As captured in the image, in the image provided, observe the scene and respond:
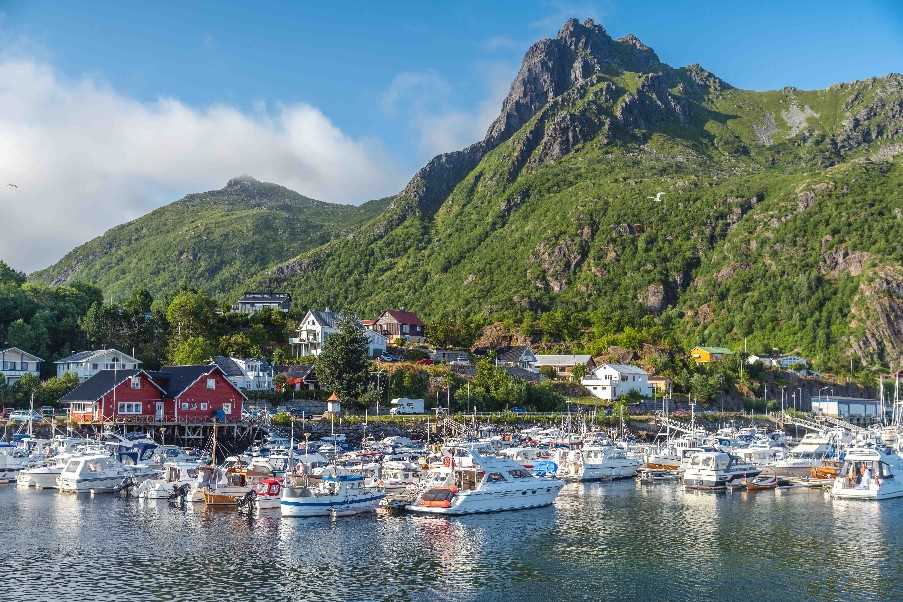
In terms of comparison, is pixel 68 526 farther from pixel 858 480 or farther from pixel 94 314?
pixel 94 314

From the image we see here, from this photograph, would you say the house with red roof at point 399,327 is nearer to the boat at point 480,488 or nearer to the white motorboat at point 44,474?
the white motorboat at point 44,474

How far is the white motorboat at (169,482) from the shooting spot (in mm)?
64981

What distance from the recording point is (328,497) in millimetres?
57562

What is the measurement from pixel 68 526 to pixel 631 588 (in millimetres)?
31998

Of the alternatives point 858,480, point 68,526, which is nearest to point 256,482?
point 68,526

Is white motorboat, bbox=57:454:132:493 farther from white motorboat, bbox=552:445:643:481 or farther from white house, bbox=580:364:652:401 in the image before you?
white house, bbox=580:364:652:401

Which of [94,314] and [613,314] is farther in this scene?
[613,314]

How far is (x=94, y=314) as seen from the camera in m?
130

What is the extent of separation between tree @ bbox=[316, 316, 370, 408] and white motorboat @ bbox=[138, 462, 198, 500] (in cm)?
4409

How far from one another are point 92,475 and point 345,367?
153ft

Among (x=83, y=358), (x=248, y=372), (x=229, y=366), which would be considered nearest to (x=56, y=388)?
(x=83, y=358)

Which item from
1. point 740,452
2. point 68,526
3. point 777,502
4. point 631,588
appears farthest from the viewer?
point 740,452

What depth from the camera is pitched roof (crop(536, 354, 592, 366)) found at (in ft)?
491

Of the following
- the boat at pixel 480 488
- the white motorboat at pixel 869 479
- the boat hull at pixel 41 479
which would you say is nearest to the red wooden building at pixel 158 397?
the boat hull at pixel 41 479
